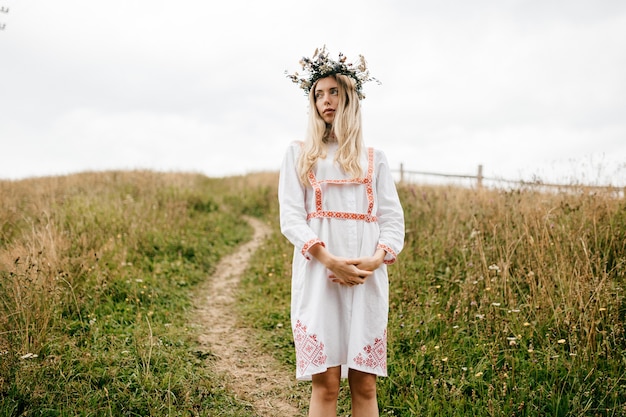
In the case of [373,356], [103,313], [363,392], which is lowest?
[103,313]

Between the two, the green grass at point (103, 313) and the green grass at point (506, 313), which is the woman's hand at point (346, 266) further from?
the green grass at point (103, 313)

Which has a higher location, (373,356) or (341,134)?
(341,134)

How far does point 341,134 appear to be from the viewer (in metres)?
2.48

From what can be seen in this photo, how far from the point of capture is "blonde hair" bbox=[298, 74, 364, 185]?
2.40 meters

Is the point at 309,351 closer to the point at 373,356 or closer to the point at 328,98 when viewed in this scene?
the point at 373,356

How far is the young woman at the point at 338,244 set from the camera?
7.42 ft

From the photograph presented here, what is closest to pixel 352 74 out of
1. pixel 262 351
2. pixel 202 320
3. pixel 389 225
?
pixel 389 225

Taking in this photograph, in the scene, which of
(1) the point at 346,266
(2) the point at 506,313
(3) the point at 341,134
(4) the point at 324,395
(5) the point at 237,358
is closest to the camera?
(1) the point at 346,266

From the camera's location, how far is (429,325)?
167 inches

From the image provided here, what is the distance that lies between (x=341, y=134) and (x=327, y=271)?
0.81 metres

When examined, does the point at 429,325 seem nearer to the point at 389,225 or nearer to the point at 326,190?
the point at 389,225

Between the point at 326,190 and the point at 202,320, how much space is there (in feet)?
11.8

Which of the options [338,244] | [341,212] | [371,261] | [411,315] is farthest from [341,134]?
[411,315]

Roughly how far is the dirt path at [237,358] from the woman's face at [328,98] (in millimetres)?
2516
